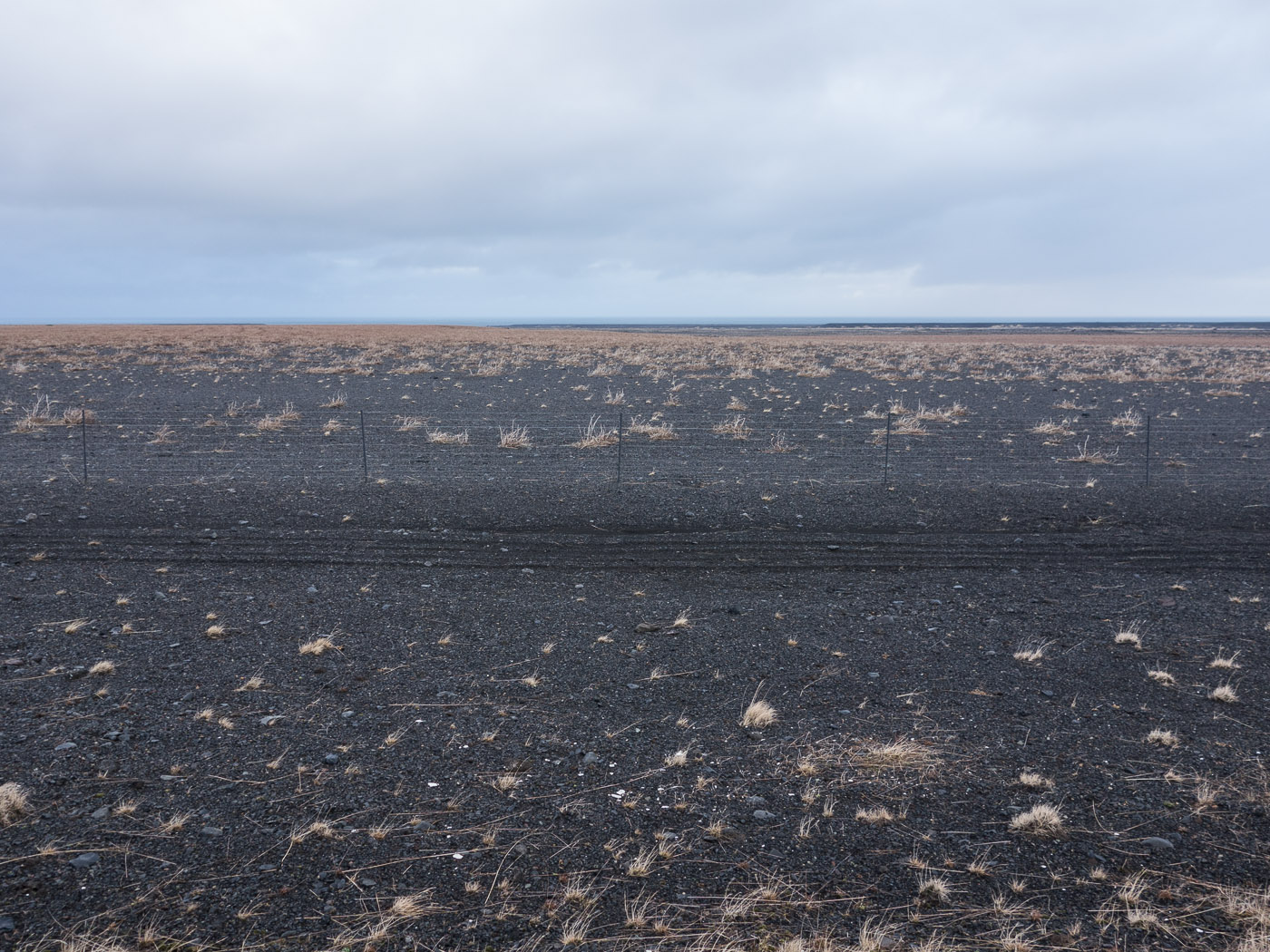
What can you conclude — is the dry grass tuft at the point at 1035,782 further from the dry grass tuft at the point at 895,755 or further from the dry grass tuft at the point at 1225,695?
the dry grass tuft at the point at 1225,695

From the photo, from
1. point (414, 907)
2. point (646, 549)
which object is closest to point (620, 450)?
point (646, 549)

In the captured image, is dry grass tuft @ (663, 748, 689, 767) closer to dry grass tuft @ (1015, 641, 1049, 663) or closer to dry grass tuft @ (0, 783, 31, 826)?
dry grass tuft @ (1015, 641, 1049, 663)

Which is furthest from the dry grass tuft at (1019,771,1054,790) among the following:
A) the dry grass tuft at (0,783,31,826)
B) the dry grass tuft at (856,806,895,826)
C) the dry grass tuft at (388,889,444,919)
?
the dry grass tuft at (0,783,31,826)

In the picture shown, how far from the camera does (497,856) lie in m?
4.70

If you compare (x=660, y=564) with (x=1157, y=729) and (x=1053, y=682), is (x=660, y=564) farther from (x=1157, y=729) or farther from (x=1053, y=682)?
(x=1157, y=729)

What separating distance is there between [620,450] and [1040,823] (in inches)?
439

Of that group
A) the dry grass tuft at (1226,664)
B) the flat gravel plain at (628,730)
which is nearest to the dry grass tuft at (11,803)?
the flat gravel plain at (628,730)

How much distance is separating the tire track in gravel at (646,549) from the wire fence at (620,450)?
3.21 meters

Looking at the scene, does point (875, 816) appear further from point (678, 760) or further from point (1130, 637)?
point (1130, 637)

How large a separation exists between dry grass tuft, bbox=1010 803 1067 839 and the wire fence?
373 inches

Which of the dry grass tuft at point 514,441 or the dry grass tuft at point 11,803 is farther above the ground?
the dry grass tuft at point 514,441

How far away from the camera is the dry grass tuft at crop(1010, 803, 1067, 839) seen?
4992mm

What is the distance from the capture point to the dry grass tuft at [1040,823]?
499 centimetres

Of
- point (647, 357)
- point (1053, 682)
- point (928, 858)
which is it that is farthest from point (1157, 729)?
point (647, 357)
